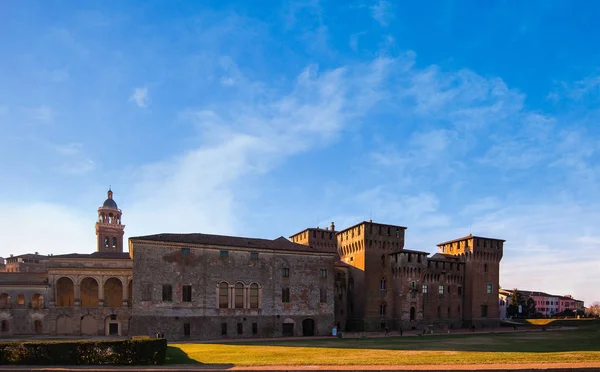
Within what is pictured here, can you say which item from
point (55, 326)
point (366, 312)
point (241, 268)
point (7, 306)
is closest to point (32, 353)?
point (241, 268)

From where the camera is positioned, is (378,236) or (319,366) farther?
(378,236)

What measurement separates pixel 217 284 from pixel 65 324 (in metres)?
18.3

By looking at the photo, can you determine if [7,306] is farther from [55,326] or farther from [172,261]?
[172,261]

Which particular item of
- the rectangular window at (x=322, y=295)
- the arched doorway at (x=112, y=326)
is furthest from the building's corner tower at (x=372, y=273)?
the arched doorway at (x=112, y=326)

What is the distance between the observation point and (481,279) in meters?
68.5

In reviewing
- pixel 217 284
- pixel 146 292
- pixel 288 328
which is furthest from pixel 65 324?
pixel 288 328

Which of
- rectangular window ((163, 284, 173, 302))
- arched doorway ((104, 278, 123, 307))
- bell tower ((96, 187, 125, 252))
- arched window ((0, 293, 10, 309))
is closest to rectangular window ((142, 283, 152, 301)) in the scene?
rectangular window ((163, 284, 173, 302))

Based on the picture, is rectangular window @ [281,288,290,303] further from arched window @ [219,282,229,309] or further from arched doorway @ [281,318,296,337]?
arched window @ [219,282,229,309]

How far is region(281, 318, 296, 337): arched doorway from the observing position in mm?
50750

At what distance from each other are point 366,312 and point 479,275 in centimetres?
2103

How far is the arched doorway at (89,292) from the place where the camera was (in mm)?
57031

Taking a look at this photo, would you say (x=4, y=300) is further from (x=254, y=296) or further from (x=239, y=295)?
(x=254, y=296)

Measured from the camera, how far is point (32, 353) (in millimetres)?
22844

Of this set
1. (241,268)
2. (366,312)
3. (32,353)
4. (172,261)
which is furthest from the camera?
(366,312)
